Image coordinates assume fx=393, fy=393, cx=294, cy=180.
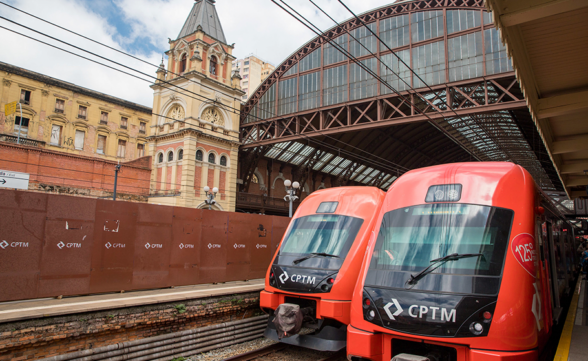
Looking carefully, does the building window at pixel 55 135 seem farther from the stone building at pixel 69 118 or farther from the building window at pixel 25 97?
the building window at pixel 25 97

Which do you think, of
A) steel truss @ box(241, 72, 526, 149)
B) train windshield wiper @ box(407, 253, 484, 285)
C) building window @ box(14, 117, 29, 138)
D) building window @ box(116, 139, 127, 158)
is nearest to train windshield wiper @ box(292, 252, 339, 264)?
train windshield wiper @ box(407, 253, 484, 285)

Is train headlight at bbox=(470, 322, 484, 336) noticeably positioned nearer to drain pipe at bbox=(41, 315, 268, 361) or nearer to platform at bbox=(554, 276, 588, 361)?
platform at bbox=(554, 276, 588, 361)

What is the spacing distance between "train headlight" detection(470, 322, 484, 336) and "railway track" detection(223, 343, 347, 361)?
3.57 meters

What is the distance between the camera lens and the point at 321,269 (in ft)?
23.3

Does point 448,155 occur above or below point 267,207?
above

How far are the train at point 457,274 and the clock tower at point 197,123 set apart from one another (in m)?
23.0

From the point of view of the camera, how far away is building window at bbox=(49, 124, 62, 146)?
126 feet

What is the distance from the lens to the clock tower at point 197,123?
28109mm

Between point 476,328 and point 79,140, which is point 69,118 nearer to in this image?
point 79,140

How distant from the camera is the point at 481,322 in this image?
4.36m

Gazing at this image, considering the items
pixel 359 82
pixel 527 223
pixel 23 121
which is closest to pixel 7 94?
pixel 23 121

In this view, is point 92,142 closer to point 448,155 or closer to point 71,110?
point 71,110

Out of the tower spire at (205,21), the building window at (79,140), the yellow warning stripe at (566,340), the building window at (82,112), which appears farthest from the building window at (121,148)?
the yellow warning stripe at (566,340)

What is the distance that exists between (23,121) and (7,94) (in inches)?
104
